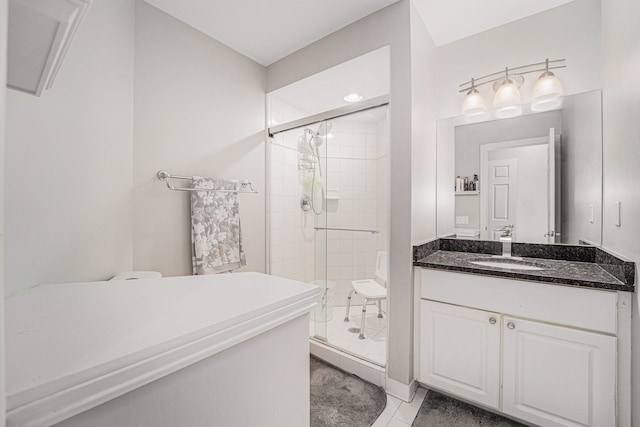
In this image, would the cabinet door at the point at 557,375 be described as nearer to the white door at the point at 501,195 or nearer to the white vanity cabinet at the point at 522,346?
the white vanity cabinet at the point at 522,346

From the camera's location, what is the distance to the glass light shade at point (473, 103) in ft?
6.40

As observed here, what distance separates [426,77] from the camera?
195cm

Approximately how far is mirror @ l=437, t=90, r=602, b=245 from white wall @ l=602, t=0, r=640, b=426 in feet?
0.40

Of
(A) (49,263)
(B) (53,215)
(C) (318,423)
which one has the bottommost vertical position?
(C) (318,423)

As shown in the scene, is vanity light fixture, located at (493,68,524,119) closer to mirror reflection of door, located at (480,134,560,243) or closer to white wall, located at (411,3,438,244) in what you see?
mirror reflection of door, located at (480,134,560,243)

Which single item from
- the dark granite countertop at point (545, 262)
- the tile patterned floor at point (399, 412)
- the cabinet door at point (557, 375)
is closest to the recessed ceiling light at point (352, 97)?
the dark granite countertop at point (545, 262)

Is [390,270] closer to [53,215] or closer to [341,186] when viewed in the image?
[341,186]

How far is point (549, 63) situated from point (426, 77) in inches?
29.6

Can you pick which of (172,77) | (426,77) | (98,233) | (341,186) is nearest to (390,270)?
(341,186)

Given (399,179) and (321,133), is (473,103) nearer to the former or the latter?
(399,179)

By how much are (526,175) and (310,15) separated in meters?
1.85

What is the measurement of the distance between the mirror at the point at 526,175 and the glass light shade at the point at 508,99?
52 millimetres

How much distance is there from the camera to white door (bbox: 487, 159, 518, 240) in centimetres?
194

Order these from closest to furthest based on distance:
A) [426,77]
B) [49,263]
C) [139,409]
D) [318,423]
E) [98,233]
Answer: [139,409] < [49,263] < [98,233] < [318,423] < [426,77]
